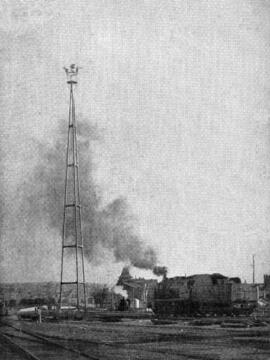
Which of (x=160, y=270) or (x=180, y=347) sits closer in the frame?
(x=180, y=347)

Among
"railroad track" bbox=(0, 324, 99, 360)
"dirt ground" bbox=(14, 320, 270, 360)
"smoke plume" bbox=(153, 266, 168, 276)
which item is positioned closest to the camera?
"dirt ground" bbox=(14, 320, 270, 360)

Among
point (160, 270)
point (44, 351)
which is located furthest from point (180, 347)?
point (160, 270)

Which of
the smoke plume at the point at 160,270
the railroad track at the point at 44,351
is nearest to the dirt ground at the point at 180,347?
the railroad track at the point at 44,351

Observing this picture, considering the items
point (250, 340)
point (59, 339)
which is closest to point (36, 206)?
point (59, 339)

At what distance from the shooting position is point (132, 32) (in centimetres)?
1820

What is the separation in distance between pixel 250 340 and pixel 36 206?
12189mm

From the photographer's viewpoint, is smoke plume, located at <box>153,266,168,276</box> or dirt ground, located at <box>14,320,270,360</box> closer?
dirt ground, located at <box>14,320,270,360</box>

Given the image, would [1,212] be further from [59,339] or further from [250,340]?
[250,340]

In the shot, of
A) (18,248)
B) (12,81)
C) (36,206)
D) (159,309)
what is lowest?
(159,309)

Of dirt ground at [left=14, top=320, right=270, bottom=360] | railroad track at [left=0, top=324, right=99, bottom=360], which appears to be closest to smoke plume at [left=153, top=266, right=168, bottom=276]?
dirt ground at [left=14, top=320, right=270, bottom=360]

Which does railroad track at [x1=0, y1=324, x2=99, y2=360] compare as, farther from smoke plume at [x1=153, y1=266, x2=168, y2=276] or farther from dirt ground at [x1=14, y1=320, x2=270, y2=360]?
smoke plume at [x1=153, y1=266, x2=168, y2=276]

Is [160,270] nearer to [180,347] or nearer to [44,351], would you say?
[180,347]

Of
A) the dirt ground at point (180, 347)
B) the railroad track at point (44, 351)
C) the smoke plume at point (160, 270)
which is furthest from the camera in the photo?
the smoke plume at point (160, 270)

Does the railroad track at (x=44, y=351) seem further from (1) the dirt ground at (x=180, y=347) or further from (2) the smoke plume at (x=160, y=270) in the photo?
(2) the smoke plume at (x=160, y=270)
